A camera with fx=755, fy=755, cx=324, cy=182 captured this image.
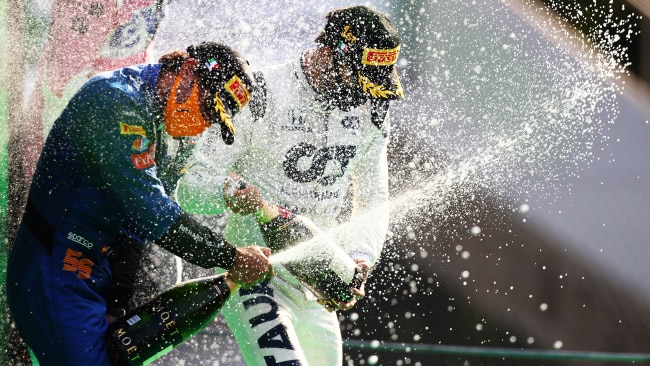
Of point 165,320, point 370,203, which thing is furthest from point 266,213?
point 370,203

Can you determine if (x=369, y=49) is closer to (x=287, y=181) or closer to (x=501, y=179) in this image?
(x=287, y=181)

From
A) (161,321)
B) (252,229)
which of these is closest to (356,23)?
(252,229)

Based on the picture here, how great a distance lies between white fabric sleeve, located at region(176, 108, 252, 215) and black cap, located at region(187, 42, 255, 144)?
39 centimetres

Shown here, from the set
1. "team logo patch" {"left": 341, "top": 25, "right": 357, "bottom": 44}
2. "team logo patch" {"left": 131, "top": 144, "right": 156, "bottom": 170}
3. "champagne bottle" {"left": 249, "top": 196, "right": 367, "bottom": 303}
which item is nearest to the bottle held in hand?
"champagne bottle" {"left": 249, "top": 196, "right": 367, "bottom": 303}

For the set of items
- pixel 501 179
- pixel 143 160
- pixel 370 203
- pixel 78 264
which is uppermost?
pixel 143 160

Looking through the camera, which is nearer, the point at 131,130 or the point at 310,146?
the point at 131,130

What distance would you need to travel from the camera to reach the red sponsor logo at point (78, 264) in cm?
259

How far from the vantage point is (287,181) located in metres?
3.29

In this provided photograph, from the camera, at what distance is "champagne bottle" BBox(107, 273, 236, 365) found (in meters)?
2.75

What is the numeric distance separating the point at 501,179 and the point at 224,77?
9.98 feet

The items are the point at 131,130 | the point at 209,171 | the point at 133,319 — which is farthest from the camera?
the point at 209,171

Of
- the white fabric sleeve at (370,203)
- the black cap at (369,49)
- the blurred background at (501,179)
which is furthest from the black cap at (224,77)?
the blurred background at (501,179)

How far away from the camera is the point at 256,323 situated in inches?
123

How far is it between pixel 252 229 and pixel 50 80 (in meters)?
1.46
